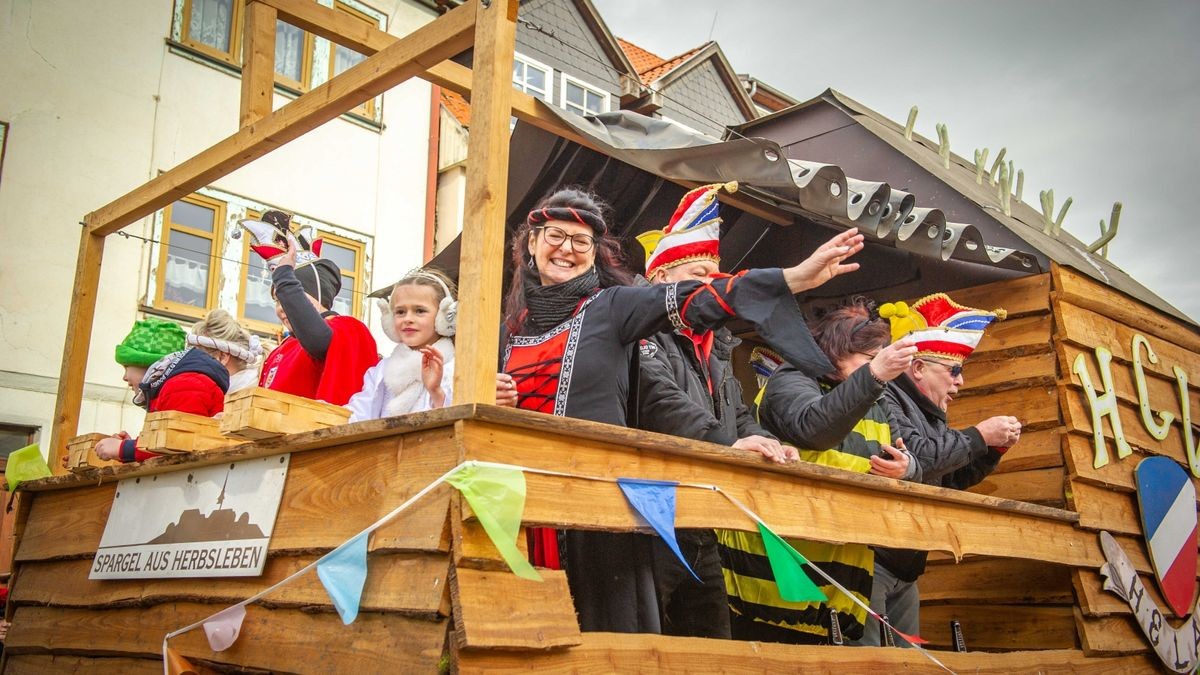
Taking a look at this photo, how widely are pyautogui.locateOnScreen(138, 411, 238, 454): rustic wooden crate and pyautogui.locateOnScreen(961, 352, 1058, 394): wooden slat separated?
Result: 3.90m

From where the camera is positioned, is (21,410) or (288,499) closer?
(288,499)

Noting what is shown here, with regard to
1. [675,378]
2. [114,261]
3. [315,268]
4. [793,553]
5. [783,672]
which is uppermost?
[114,261]

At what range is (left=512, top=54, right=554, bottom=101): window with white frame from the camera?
1504cm

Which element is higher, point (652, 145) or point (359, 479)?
point (652, 145)

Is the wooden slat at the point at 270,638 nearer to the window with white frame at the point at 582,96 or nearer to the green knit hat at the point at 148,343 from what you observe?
the green knit hat at the point at 148,343

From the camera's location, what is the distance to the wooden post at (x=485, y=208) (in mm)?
2646

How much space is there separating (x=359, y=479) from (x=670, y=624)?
1.45 m

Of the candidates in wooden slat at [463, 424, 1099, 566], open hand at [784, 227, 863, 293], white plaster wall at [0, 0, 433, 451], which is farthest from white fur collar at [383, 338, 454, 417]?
white plaster wall at [0, 0, 433, 451]

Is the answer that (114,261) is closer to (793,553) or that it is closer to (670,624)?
(670,624)

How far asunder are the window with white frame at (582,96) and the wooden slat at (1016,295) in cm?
1061

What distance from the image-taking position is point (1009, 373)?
5.47 m

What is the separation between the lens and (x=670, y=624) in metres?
3.71

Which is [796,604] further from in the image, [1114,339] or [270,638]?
[1114,339]

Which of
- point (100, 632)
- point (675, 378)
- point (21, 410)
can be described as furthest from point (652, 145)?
point (21, 410)
